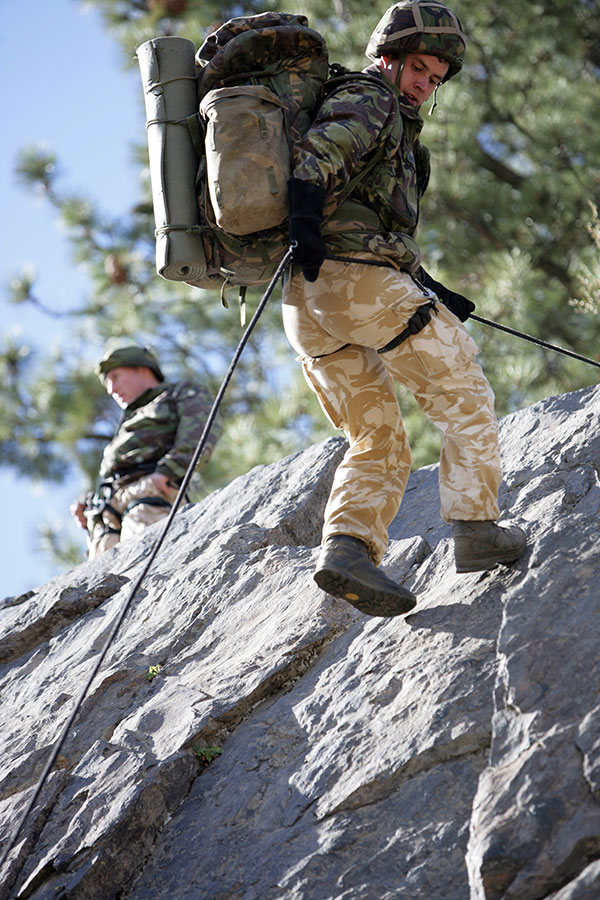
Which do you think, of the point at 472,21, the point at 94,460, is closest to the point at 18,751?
the point at 94,460

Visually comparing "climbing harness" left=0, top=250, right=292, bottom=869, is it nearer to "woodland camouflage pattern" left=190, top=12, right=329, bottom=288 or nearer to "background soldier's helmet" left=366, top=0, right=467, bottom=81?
"woodland camouflage pattern" left=190, top=12, right=329, bottom=288

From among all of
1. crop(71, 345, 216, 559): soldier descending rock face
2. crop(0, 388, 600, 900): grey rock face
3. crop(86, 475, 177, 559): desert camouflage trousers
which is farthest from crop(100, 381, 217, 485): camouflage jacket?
crop(0, 388, 600, 900): grey rock face

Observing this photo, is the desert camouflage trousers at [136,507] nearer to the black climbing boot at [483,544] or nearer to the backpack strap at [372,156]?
the black climbing boot at [483,544]

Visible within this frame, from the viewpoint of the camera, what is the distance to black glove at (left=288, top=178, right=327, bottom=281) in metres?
3.29

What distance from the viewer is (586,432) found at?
4.38 meters


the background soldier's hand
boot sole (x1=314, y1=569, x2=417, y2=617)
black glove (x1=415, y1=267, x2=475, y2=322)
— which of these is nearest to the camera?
boot sole (x1=314, y1=569, x2=417, y2=617)

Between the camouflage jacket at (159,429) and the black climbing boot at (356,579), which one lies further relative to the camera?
the camouflage jacket at (159,429)

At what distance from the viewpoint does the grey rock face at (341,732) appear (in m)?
2.77

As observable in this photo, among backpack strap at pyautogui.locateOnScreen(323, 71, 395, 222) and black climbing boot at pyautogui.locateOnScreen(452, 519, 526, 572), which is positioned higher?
backpack strap at pyautogui.locateOnScreen(323, 71, 395, 222)

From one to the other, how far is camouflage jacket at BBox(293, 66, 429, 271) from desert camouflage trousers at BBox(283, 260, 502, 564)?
0.38 feet

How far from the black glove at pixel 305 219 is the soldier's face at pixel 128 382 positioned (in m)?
3.52

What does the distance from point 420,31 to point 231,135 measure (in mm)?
818

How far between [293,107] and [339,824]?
96.3 inches

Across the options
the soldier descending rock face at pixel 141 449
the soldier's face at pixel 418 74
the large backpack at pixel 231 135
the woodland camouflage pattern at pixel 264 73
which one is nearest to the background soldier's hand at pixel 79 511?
the soldier descending rock face at pixel 141 449
